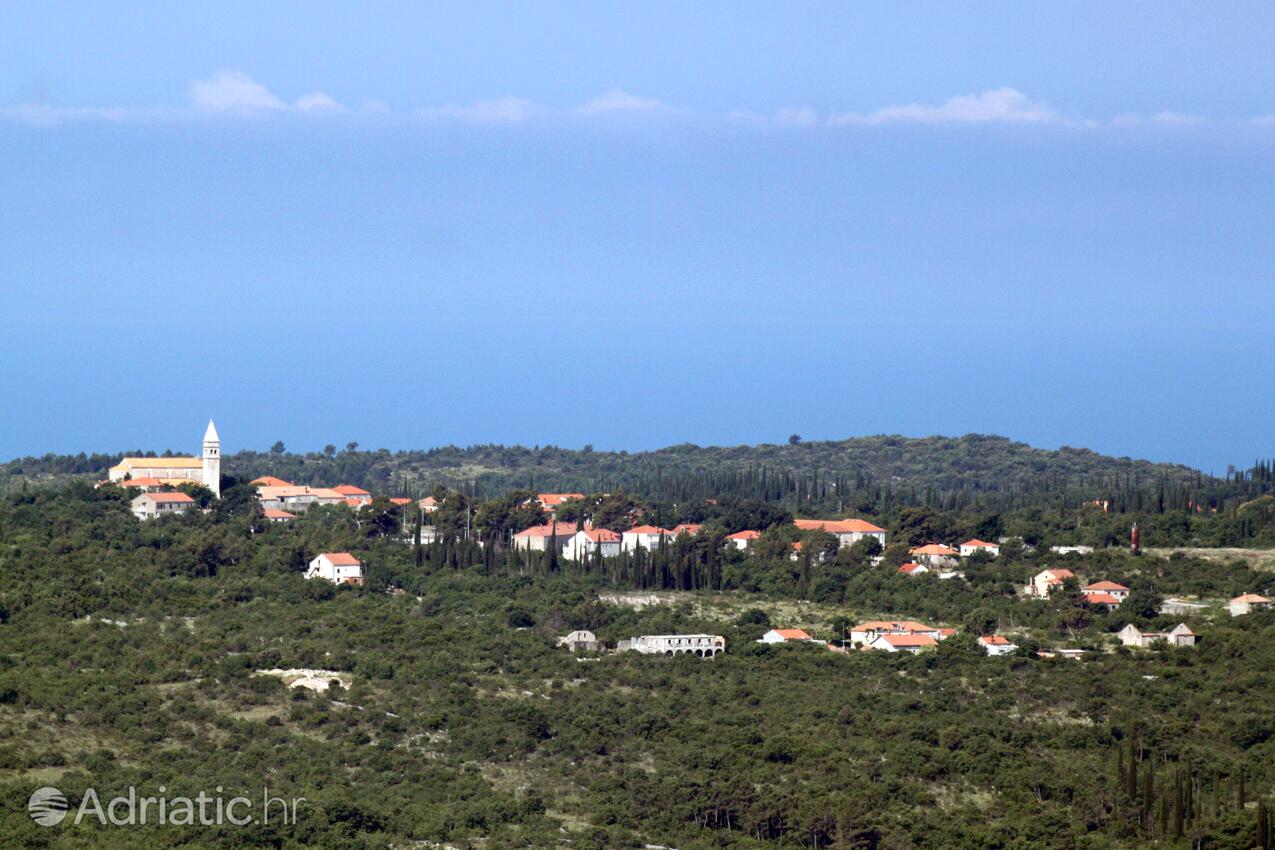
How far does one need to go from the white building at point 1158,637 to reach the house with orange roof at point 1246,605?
6.85 ft

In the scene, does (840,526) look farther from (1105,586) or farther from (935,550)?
(1105,586)

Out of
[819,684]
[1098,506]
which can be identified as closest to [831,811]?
[819,684]

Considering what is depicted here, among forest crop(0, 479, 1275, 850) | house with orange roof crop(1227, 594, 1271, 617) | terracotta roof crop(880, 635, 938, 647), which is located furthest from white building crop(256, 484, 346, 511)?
house with orange roof crop(1227, 594, 1271, 617)

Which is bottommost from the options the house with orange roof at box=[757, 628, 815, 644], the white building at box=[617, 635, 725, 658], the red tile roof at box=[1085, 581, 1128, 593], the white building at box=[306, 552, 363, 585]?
the white building at box=[617, 635, 725, 658]

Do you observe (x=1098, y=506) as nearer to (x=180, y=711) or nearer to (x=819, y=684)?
(x=819, y=684)

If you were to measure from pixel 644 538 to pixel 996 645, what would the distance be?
21.7 m

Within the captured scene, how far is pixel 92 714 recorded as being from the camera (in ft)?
185

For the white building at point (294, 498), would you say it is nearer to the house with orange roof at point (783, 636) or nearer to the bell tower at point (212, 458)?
the bell tower at point (212, 458)

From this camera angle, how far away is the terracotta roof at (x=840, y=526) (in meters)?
87.3

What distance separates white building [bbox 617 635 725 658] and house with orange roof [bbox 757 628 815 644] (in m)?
1.36

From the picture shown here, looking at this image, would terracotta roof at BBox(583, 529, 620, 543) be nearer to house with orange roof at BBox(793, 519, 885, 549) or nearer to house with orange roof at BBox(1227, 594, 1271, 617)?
A: house with orange roof at BBox(793, 519, 885, 549)

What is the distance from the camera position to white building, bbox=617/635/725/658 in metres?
67.5

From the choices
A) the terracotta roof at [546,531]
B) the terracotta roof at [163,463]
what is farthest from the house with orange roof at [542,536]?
the terracotta roof at [163,463]

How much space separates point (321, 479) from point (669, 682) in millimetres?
65900
